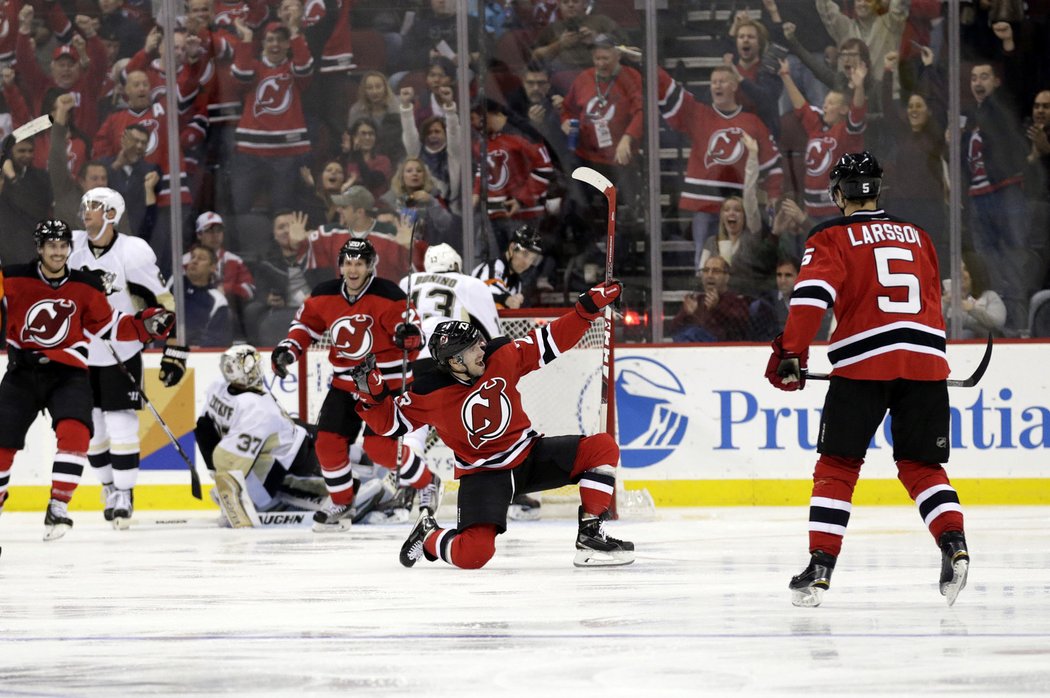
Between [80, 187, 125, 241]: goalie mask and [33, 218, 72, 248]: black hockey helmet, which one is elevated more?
[80, 187, 125, 241]: goalie mask

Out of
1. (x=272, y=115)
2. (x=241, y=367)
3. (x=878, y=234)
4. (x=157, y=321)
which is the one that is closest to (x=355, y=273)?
(x=241, y=367)

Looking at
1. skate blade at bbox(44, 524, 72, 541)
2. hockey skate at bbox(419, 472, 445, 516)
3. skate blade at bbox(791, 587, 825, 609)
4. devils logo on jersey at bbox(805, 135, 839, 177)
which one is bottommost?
skate blade at bbox(44, 524, 72, 541)

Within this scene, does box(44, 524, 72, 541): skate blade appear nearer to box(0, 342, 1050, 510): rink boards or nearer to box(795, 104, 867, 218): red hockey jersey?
box(0, 342, 1050, 510): rink boards

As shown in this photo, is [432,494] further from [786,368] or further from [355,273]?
[786,368]

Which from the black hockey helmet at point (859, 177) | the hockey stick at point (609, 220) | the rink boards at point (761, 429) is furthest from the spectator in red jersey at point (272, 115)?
the black hockey helmet at point (859, 177)

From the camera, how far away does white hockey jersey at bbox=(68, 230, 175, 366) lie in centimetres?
684

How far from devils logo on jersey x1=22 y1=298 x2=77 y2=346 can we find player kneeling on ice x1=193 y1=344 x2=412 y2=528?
0.80m

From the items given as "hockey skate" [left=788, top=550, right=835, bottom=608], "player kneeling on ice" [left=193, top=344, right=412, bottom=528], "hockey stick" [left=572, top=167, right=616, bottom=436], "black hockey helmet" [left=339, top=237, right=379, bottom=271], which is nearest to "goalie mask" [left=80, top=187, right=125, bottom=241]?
"player kneeling on ice" [left=193, top=344, right=412, bottom=528]

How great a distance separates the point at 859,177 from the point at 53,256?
12.1 ft

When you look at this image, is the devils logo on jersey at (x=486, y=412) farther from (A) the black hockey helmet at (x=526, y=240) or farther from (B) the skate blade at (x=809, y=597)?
(A) the black hockey helmet at (x=526, y=240)

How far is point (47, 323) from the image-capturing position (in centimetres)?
626

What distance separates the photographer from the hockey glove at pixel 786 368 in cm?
386

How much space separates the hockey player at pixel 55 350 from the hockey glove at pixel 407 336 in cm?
129

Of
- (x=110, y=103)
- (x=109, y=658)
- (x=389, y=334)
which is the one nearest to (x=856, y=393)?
(x=109, y=658)
